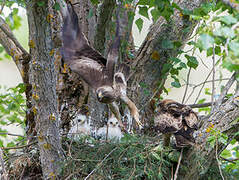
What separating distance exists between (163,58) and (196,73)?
2.33 meters

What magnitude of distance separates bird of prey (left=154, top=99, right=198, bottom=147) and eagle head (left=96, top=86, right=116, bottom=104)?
263 mm

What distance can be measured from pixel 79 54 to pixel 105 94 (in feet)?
1.07

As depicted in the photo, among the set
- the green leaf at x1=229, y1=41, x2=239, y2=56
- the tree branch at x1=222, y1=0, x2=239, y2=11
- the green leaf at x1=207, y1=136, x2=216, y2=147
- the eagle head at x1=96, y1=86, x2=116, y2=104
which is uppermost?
the tree branch at x1=222, y1=0, x2=239, y2=11

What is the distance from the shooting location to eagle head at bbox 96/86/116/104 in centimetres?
170

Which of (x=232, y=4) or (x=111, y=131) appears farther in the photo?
(x=111, y=131)

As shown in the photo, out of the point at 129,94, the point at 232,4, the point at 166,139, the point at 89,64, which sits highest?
the point at 232,4

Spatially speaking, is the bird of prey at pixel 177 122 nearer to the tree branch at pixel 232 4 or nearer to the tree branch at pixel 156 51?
the tree branch at pixel 156 51

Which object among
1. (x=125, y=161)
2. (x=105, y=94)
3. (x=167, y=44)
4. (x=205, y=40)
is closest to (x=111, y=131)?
(x=125, y=161)

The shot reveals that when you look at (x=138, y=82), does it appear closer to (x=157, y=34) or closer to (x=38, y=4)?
(x=157, y=34)

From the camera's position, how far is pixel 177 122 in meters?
1.53

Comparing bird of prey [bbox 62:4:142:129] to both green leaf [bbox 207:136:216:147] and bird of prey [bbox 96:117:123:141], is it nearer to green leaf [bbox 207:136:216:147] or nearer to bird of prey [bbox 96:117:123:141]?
bird of prey [bbox 96:117:123:141]

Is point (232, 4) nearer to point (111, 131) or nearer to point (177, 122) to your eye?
point (177, 122)

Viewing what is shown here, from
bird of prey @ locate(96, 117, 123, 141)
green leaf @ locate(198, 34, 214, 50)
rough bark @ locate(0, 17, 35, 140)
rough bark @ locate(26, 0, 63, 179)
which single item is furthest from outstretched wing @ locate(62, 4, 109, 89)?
green leaf @ locate(198, 34, 214, 50)

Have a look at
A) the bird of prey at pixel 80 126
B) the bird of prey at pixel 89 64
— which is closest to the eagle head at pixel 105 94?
the bird of prey at pixel 89 64
